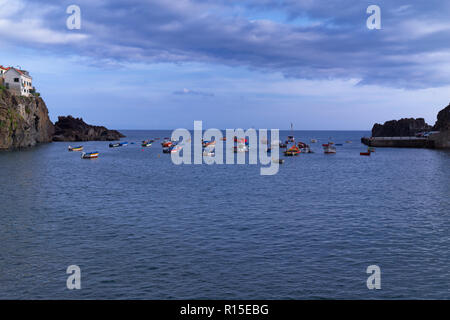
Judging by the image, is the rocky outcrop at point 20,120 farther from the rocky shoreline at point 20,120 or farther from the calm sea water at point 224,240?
the calm sea water at point 224,240

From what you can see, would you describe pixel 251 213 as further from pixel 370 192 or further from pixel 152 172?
pixel 152 172

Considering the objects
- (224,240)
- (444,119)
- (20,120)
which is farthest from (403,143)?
(20,120)

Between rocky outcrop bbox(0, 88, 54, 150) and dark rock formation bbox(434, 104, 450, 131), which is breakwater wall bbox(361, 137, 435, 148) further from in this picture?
rocky outcrop bbox(0, 88, 54, 150)

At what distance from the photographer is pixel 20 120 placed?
480 ft

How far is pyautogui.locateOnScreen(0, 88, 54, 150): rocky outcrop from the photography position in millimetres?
137000

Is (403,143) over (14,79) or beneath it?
beneath

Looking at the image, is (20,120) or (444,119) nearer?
(20,120)

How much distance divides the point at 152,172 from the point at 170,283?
224ft

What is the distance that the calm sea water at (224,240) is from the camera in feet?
81.3

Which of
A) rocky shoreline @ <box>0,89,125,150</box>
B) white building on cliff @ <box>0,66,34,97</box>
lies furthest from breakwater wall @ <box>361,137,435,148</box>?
white building on cliff @ <box>0,66,34,97</box>

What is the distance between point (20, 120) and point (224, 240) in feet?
455

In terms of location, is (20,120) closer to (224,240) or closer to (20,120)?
(20,120)

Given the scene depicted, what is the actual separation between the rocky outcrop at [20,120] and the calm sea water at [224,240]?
82.1 meters
